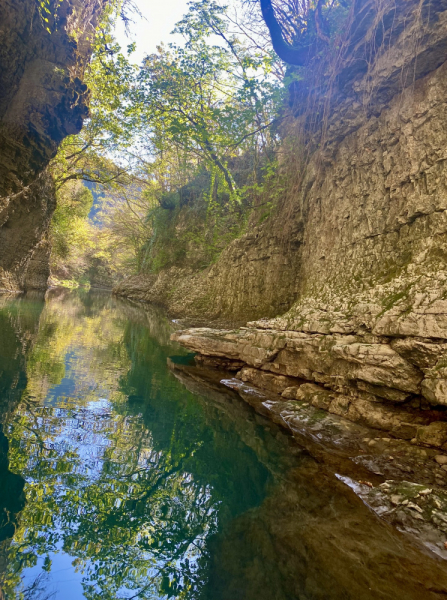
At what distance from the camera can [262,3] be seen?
290 inches

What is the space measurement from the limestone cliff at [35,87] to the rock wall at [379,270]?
999 centimetres

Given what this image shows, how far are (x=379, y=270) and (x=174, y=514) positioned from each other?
5.91 meters

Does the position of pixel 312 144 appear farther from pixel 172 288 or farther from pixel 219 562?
pixel 172 288

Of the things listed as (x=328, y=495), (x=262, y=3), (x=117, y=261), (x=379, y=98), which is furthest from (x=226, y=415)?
(x=117, y=261)

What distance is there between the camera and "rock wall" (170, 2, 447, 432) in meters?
5.19

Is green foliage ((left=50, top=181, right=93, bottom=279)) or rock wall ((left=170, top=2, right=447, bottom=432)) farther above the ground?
green foliage ((left=50, top=181, right=93, bottom=279))

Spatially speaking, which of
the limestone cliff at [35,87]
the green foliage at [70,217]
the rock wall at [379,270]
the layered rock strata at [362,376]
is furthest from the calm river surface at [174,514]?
the green foliage at [70,217]

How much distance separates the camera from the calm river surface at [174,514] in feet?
8.52

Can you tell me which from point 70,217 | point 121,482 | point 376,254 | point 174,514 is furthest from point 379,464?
point 70,217

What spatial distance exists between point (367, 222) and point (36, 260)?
26.3 meters

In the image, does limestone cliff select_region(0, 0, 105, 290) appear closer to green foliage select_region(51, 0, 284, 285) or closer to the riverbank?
green foliage select_region(51, 0, 284, 285)

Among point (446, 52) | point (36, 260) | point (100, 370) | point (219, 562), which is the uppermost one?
point (446, 52)

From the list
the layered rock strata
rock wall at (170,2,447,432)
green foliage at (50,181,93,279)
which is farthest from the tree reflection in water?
green foliage at (50,181,93,279)

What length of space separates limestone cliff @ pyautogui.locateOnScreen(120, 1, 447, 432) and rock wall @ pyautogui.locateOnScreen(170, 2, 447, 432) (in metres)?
0.02
